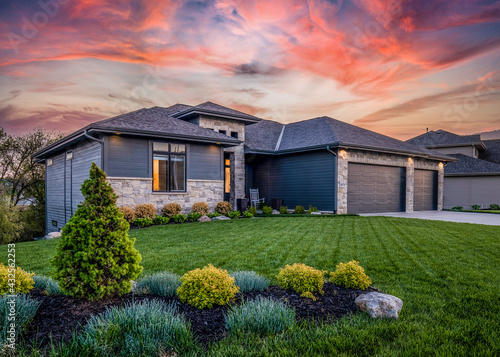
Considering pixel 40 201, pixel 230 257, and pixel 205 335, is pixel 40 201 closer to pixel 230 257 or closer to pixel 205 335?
pixel 230 257

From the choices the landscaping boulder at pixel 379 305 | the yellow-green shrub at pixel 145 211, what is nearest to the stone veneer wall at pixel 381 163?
the yellow-green shrub at pixel 145 211

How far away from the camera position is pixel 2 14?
6910 millimetres

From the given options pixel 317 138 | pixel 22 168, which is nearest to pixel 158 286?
pixel 317 138

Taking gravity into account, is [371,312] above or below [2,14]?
below

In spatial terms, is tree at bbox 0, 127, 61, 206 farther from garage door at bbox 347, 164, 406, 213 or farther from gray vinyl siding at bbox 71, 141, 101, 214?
garage door at bbox 347, 164, 406, 213

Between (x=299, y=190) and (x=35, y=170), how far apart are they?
790 inches

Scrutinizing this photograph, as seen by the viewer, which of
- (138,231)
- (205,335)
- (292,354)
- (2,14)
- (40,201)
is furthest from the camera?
(40,201)

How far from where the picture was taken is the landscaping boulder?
2996 millimetres

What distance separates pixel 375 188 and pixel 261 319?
49.1ft

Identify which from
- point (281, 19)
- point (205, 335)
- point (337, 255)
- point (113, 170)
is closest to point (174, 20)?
point (281, 19)

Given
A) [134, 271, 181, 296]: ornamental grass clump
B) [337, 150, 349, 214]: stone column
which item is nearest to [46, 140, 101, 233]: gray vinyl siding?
[134, 271, 181, 296]: ornamental grass clump

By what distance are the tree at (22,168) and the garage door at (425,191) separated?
25.6m

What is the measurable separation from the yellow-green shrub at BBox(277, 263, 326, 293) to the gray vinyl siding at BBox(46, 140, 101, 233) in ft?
30.6

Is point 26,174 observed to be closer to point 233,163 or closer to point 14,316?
point 233,163
